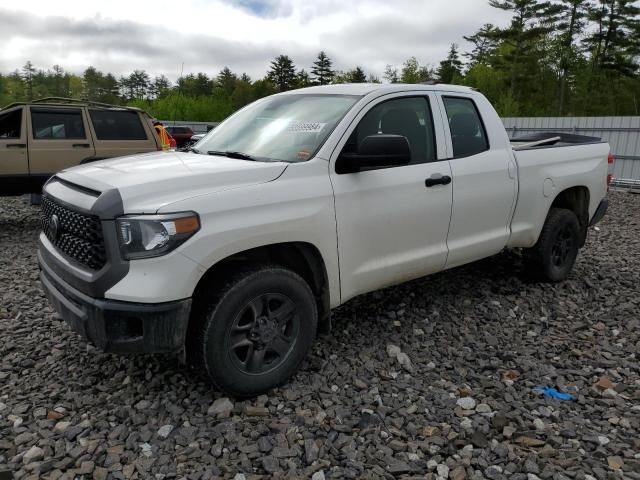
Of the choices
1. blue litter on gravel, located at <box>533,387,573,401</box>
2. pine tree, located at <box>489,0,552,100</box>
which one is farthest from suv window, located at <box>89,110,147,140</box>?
pine tree, located at <box>489,0,552,100</box>

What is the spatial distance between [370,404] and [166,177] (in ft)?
5.82

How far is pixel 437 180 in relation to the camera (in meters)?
3.75

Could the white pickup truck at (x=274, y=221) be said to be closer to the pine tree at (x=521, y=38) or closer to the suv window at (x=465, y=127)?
the suv window at (x=465, y=127)

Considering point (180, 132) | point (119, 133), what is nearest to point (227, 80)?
point (180, 132)

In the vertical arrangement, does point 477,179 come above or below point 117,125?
below

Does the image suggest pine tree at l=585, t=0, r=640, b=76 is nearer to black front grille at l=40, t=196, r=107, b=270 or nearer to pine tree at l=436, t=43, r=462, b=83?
pine tree at l=436, t=43, r=462, b=83

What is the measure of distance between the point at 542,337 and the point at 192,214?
299 cm

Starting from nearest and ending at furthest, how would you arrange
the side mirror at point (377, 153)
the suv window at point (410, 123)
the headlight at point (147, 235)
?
the headlight at point (147, 235) → the side mirror at point (377, 153) → the suv window at point (410, 123)

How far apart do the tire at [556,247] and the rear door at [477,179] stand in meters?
0.67

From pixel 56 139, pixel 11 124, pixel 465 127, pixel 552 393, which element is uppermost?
pixel 11 124

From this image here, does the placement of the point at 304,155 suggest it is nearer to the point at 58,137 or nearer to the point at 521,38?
the point at 58,137

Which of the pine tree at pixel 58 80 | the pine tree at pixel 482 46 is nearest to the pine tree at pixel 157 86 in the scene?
the pine tree at pixel 58 80

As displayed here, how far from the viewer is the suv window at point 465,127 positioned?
4082 mm

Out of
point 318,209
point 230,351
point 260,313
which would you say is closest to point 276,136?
point 318,209
